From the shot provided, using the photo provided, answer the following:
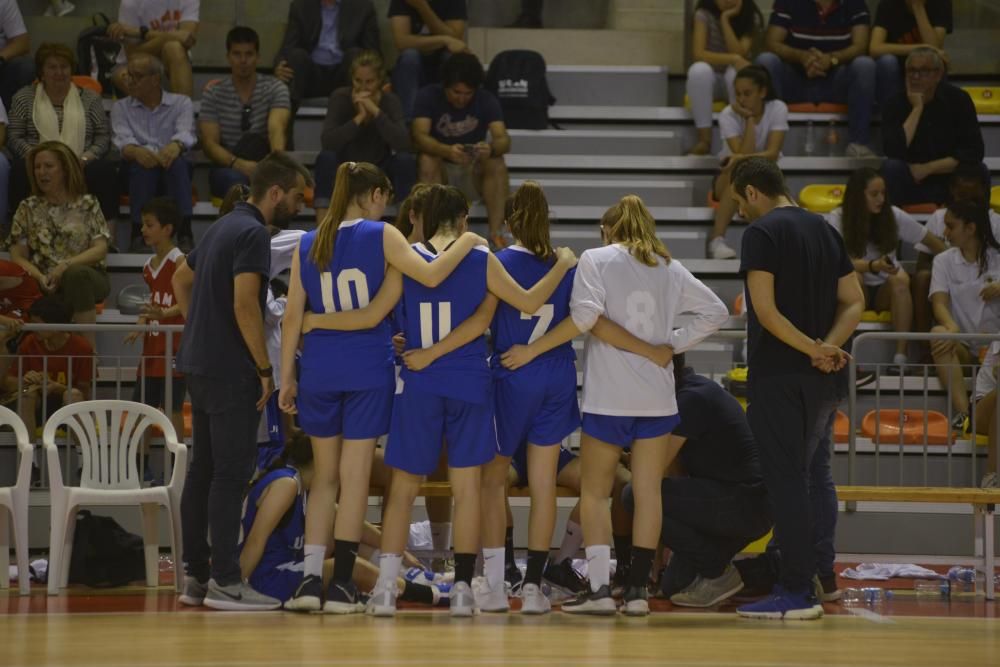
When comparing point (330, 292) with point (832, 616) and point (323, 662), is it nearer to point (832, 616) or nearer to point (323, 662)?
point (323, 662)

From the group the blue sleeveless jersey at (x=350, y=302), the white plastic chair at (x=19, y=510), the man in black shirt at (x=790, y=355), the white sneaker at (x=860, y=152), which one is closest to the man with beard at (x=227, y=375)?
the blue sleeveless jersey at (x=350, y=302)

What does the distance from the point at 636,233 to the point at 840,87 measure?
19.0ft

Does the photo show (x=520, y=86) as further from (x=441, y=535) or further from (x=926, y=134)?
(x=441, y=535)

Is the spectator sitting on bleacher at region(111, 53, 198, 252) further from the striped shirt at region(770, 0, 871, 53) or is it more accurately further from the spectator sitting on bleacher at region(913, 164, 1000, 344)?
the spectator sitting on bleacher at region(913, 164, 1000, 344)

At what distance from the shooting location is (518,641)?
511cm

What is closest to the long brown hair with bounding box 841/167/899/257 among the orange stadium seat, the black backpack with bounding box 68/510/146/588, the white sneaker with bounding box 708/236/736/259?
the white sneaker with bounding box 708/236/736/259

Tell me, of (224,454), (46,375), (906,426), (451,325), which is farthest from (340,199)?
(906,426)

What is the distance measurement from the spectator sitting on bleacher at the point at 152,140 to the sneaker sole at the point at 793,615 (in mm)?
5181

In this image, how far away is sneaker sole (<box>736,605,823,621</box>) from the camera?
5.91 meters

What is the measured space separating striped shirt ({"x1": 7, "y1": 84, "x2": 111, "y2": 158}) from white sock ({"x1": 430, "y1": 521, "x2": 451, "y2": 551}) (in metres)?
4.35

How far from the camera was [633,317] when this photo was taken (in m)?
6.11

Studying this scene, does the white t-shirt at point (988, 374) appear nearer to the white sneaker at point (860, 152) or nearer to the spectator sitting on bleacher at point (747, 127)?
the spectator sitting on bleacher at point (747, 127)

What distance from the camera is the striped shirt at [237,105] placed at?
10.6 m

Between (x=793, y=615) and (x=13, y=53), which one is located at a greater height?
(x=13, y=53)
